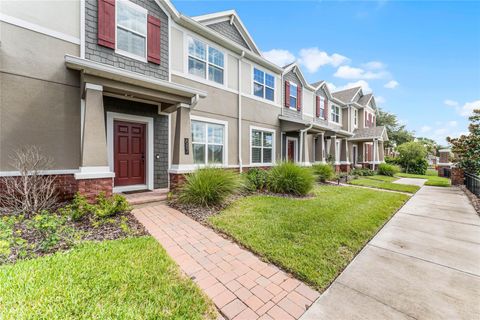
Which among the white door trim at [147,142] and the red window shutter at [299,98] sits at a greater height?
the red window shutter at [299,98]

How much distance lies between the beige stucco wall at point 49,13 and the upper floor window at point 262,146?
25.2 ft

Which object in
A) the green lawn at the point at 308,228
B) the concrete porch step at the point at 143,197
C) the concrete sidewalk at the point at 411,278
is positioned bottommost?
the concrete sidewalk at the point at 411,278

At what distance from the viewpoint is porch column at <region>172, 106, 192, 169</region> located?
6402 mm

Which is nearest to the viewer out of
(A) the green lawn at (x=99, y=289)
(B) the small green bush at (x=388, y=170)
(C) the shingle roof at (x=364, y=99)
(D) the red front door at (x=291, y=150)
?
(A) the green lawn at (x=99, y=289)

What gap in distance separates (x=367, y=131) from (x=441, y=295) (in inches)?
758

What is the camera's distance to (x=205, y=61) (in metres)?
8.36

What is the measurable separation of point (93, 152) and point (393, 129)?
130ft

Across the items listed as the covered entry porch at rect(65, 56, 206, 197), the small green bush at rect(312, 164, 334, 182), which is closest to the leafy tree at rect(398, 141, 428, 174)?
the small green bush at rect(312, 164, 334, 182)

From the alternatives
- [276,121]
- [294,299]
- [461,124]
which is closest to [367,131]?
[461,124]

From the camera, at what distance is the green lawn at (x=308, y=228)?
306 cm

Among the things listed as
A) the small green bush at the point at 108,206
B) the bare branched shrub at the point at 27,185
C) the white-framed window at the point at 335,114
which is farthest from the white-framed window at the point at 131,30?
the white-framed window at the point at 335,114

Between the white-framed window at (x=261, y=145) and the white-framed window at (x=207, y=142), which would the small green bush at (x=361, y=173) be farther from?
the white-framed window at (x=207, y=142)

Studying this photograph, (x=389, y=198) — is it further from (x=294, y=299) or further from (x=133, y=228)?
(x=133, y=228)

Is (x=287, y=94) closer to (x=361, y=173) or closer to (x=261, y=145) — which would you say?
(x=261, y=145)
